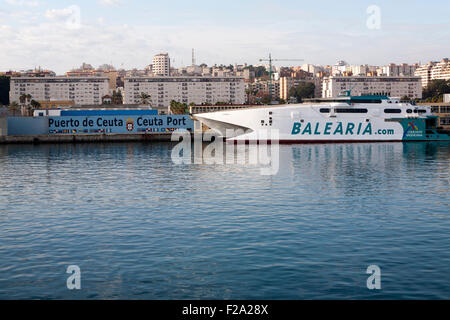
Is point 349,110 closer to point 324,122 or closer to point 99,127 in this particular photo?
point 324,122

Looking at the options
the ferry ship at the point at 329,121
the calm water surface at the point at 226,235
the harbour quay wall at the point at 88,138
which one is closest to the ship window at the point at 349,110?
the ferry ship at the point at 329,121

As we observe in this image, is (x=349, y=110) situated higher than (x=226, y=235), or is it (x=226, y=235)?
(x=349, y=110)

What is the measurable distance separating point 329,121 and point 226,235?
59.6 metres

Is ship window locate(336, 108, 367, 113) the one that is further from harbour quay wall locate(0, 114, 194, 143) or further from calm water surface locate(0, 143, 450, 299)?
calm water surface locate(0, 143, 450, 299)

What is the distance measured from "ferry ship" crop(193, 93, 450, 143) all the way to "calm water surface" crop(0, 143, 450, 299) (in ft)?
120

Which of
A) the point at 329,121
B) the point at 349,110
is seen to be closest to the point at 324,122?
the point at 329,121

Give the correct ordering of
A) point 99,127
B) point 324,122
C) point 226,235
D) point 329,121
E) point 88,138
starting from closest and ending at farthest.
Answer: point 226,235 < point 324,122 < point 329,121 < point 88,138 < point 99,127

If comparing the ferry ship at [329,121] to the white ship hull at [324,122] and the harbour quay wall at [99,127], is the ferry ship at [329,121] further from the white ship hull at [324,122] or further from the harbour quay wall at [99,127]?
the harbour quay wall at [99,127]

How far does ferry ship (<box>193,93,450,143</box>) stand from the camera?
7538 cm

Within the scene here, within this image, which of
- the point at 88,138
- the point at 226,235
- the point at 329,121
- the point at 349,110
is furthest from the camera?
the point at 88,138

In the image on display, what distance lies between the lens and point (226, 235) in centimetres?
1980

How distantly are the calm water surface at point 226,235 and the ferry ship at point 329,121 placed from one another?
1446 inches

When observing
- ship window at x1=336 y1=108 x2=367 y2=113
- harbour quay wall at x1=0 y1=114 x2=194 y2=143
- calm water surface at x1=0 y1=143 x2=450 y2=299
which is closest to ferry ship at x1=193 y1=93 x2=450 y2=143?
ship window at x1=336 y1=108 x2=367 y2=113
